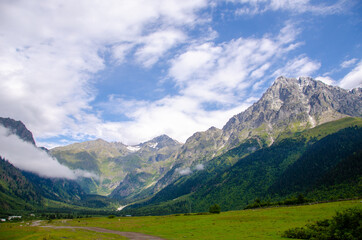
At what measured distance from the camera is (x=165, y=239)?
5056 cm

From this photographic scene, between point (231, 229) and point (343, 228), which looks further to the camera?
point (231, 229)

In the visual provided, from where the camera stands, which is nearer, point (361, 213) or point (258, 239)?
point (361, 213)

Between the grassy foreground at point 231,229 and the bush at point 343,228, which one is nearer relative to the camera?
the bush at point 343,228

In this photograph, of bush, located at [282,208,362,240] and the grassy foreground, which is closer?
bush, located at [282,208,362,240]

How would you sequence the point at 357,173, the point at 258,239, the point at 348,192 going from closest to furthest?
the point at 258,239 → the point at 348,192 → the point at 357,173

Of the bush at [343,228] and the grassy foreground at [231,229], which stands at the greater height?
the bush at [343,228]

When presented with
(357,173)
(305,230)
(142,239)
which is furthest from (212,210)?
(357,173)

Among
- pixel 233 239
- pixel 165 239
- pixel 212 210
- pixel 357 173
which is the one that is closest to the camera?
pixel 233 239

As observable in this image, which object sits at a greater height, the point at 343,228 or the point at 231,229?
the point at 343,228

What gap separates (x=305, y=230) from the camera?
133 feet

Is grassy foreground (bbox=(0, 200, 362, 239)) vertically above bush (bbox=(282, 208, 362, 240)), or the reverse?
bush (bbox=(282, 208, 362, 240))

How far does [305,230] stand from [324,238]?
4.84m

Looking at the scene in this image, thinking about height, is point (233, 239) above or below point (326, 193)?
above

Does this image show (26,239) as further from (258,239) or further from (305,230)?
(305,230)
